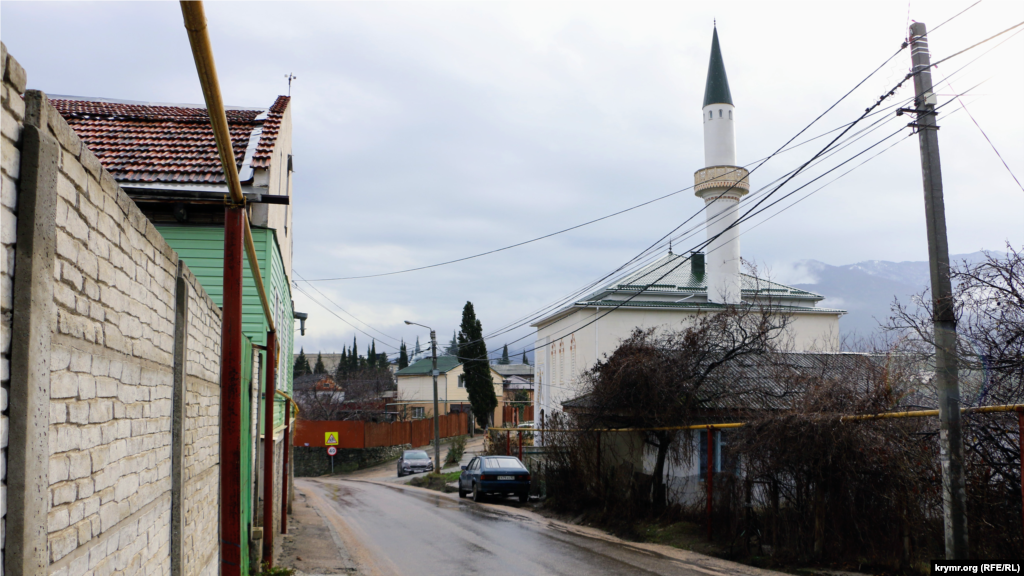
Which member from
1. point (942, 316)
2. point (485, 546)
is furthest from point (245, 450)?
point (942, 316)

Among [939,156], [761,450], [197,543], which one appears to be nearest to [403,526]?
[761,450]

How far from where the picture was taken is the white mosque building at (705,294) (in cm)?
3788

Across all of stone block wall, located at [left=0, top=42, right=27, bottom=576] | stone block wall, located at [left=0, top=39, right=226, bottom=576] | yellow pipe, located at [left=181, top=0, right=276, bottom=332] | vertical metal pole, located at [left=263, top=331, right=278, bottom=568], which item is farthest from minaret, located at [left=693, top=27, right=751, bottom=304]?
stone block wall, located at [left=0, top=42, right=27, bottom=576]

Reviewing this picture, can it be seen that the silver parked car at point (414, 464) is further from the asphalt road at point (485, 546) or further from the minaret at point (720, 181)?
the minaret at point (720, 181)

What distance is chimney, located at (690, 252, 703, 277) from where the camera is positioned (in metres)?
44.1

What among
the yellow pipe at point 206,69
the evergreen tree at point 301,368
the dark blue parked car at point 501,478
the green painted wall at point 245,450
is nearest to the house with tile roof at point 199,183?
the green painted wall at point 245,450

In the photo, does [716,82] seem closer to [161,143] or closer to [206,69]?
[161,143]

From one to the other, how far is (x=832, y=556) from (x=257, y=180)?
10.3 m

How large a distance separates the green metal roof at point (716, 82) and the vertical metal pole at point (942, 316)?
1169 inches

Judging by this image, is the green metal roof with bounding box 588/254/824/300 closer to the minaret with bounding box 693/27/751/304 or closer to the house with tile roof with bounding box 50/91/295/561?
the minaret with bounding box 693/27/751/304

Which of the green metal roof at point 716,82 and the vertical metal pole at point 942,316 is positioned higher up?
the green metal roof at point 716,82

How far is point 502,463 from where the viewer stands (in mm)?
23938

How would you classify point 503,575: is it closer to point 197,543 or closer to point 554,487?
point 197,543

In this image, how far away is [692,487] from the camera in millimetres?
14773
